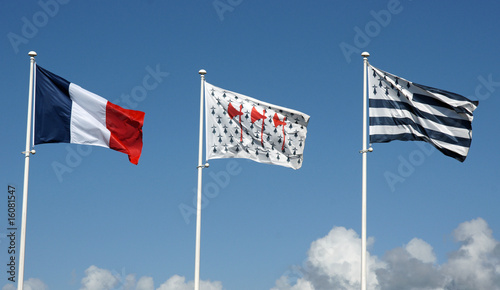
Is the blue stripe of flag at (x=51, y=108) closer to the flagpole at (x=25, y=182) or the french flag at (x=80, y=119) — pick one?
the french flag at (x=80, y=119)

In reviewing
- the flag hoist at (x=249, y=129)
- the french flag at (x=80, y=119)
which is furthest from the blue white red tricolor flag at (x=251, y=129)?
the french flag at (x=80, y=119)

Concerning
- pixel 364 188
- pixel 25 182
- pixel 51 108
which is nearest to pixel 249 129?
pixel 364 188

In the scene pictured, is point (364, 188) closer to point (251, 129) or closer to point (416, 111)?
point (416, 111)

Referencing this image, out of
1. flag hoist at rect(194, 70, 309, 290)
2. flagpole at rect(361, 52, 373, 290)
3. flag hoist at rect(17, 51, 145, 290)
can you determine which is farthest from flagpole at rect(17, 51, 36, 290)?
flagpole at rect(361, 52, 373, 290)

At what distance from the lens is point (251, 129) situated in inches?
1754

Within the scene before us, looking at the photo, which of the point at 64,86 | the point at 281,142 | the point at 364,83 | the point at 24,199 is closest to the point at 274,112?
the point at 281,142

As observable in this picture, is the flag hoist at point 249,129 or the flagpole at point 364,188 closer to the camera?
the flagpole at point 364,188

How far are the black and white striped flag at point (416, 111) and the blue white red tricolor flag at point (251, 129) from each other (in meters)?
4.10

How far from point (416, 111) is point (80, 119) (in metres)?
16.7

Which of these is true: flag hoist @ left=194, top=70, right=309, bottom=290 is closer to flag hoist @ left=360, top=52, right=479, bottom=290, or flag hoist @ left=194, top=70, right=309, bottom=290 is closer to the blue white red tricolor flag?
the blue white red tricolor flag

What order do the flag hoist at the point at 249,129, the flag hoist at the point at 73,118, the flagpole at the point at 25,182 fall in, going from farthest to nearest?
the flag hoist at the point at 249,129
the flag hoist at the point at 73,118
the flagpole at the point at 25,182

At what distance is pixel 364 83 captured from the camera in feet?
144

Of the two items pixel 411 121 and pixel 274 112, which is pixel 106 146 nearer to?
pixel 274 112

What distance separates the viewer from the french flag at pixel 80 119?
40.6 m
